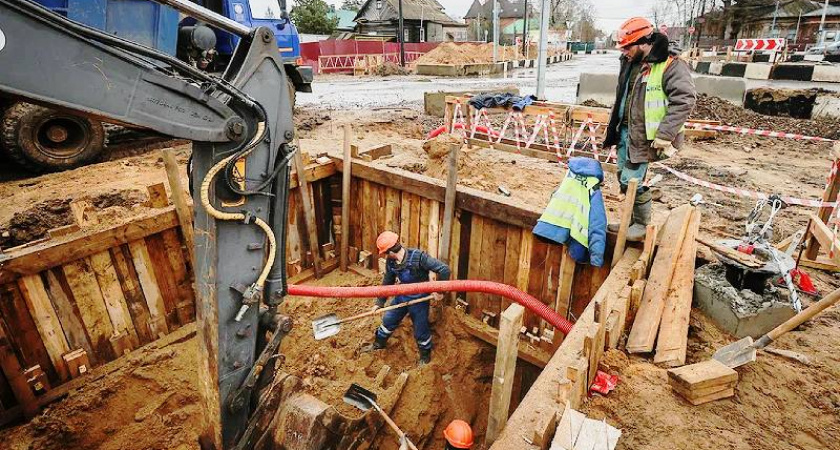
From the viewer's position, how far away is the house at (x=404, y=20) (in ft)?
140

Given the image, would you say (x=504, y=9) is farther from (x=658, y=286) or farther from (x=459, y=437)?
(x=459, y=437)

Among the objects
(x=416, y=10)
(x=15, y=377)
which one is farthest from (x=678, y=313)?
(x=416, y=10)

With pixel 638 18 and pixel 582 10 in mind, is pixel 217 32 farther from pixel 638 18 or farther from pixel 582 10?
pixel 582 10

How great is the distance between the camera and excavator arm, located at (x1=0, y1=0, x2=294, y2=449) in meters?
1.82

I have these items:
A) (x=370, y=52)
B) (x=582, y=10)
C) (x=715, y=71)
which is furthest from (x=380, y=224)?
(x=582, y=10)

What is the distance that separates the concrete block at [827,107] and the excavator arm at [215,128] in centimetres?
1398

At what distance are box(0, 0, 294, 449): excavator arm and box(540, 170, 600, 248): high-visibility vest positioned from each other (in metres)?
2.47

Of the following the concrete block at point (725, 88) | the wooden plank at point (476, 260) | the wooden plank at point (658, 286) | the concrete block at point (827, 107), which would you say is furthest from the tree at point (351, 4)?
the wooden plank at point (658, 286)

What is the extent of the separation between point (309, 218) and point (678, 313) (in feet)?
14.0

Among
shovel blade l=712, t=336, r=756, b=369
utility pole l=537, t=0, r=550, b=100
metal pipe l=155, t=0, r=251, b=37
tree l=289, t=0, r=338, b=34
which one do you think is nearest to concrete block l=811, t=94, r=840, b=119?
utility pole l=537, t=0, r=550, b=100

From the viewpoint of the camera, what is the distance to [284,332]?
111 inches

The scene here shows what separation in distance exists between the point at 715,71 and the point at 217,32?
67.9ft

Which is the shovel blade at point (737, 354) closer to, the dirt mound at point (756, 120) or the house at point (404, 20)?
the dirt mound at point (756, 120)

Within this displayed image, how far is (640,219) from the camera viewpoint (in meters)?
4.21
